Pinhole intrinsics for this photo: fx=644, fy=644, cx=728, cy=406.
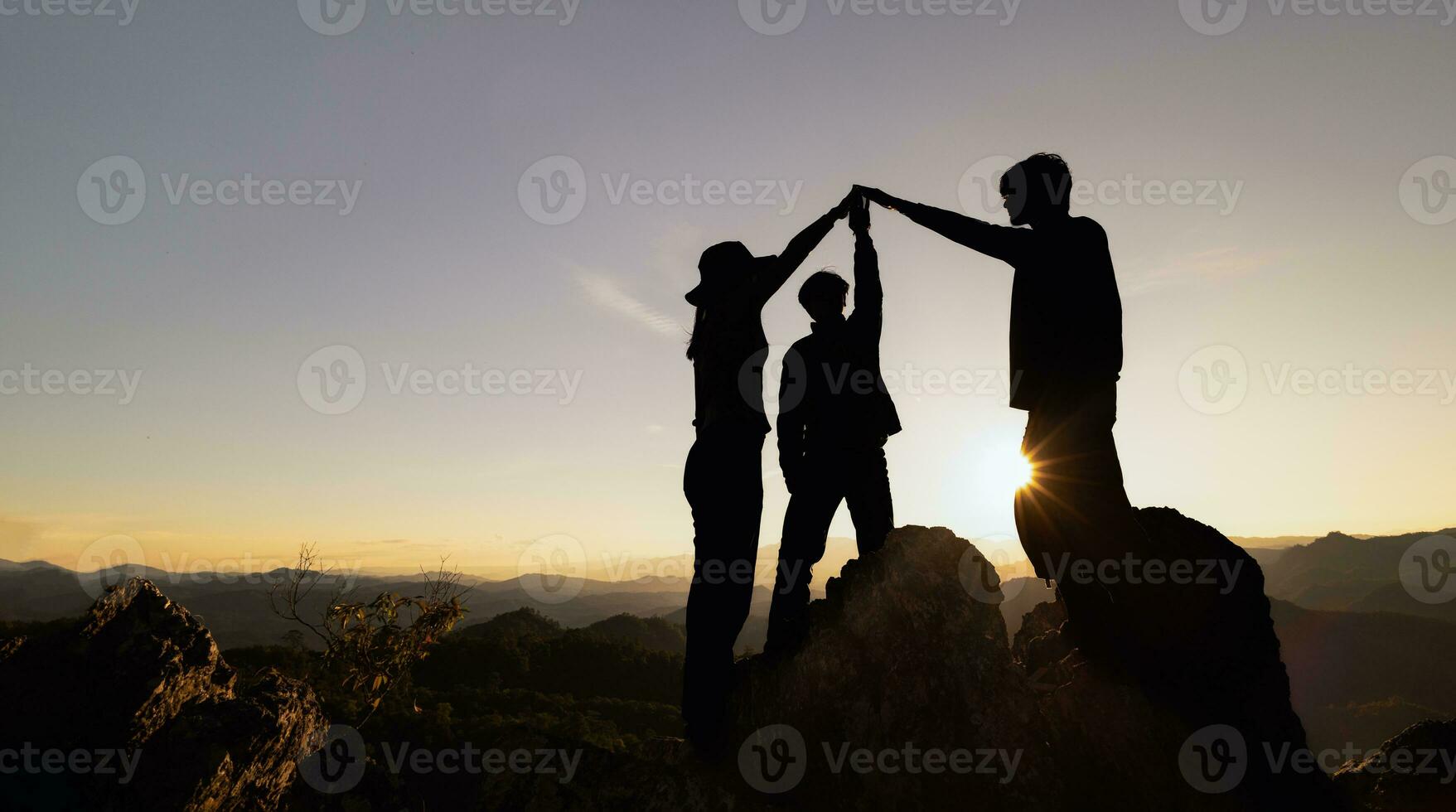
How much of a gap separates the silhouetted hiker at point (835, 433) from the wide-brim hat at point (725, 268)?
3.20ft

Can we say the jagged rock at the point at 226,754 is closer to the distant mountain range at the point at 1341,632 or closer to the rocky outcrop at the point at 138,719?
the rocky outcrop at the point at 138,719

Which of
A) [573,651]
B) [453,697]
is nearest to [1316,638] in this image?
[573,651]

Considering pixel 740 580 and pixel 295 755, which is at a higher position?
pixel 740 580

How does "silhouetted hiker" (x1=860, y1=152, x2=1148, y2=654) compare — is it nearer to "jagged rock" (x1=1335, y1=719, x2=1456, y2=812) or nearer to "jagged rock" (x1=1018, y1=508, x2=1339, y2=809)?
"jagged rock" (x1=1018, y1=508, x2=1339, y2=809)

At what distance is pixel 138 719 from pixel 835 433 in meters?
6.70

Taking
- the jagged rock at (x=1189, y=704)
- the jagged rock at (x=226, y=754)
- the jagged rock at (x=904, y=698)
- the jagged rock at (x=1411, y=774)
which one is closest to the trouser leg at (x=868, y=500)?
the jagged rock at (x=904, y=698)

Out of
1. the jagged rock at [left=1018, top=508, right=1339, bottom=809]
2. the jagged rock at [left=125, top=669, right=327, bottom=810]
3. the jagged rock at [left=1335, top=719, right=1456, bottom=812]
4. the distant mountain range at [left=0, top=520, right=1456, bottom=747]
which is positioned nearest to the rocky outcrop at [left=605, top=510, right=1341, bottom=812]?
the jagged rock at [left=1018, top=508, right=1339, bottom=809]

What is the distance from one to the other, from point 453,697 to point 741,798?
171ft

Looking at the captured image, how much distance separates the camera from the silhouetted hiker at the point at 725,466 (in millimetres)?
3893

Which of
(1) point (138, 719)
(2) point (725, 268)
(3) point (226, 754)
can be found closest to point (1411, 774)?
(2) point (725, 268)

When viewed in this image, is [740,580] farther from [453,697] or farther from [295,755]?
[453,697]

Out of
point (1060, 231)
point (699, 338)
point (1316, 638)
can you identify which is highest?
point (1060, 231)

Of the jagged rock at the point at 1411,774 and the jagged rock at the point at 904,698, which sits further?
the jagged rock at the point at 1411,774

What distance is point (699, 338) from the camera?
4316mm
